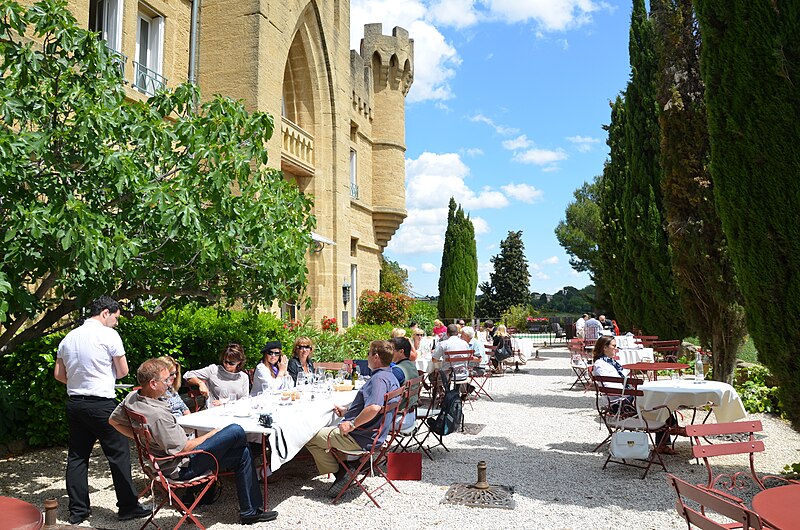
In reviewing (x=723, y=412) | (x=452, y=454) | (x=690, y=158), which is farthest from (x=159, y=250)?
(x=690, y=158)

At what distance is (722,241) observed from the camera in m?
10.3

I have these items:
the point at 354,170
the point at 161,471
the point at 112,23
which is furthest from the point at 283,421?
the point at 354,170

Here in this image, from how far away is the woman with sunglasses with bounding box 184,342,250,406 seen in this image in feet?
21.0

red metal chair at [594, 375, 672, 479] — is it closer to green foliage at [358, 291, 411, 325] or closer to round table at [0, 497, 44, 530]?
round table at [0, 497, 44, 530]

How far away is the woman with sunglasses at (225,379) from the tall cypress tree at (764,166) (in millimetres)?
5390

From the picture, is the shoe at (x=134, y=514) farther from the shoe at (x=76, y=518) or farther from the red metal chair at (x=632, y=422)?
the red metal chair at (x=632, y=422)

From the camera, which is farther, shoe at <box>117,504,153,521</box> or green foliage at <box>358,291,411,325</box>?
green foliage at <box>358,291,411,325</box>

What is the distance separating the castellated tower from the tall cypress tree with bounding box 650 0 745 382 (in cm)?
1372

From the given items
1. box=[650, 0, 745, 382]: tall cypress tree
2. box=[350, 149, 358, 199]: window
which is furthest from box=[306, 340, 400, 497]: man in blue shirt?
box=[350, 149, 358, 199]: window

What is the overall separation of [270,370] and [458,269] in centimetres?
2862

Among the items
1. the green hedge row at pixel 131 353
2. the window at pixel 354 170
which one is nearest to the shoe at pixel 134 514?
the green hedge row at pixel 131 353

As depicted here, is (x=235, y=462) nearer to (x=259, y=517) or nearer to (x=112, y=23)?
(x=259, y=517)

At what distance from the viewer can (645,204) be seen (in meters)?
16.6

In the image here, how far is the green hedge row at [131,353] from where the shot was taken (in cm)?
718
